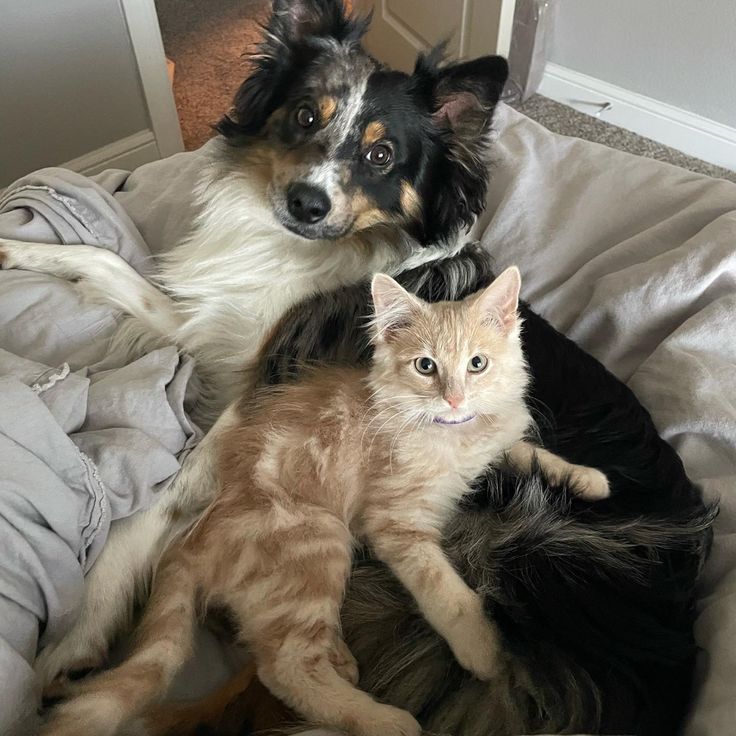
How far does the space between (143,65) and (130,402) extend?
2463 millimetres

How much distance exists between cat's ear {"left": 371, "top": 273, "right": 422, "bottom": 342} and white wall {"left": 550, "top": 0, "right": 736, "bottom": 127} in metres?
2.81

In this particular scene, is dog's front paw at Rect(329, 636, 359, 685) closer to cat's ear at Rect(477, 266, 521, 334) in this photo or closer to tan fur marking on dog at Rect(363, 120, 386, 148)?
cat's ear at Rect(477, 266, 521, 334)

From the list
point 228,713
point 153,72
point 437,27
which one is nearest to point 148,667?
point 228,713

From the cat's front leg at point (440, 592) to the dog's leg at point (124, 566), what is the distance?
0.45m

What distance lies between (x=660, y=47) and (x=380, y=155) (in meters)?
2.58

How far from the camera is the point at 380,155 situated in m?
1.78

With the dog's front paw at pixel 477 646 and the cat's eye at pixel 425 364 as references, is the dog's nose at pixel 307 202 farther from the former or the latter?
the dog's front paw at pixel 477 646

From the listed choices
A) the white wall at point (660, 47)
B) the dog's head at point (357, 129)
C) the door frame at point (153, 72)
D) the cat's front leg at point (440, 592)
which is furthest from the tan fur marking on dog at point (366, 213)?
the white wall at point (660, 47)

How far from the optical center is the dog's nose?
1.74 m

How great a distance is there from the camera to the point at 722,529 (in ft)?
4.79

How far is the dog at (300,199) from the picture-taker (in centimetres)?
175

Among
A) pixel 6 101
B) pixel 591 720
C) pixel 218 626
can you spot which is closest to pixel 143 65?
pixel 6 101

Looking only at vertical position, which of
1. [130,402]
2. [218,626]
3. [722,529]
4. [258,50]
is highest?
[258,50]

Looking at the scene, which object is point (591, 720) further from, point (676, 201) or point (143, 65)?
point (143, 65)
